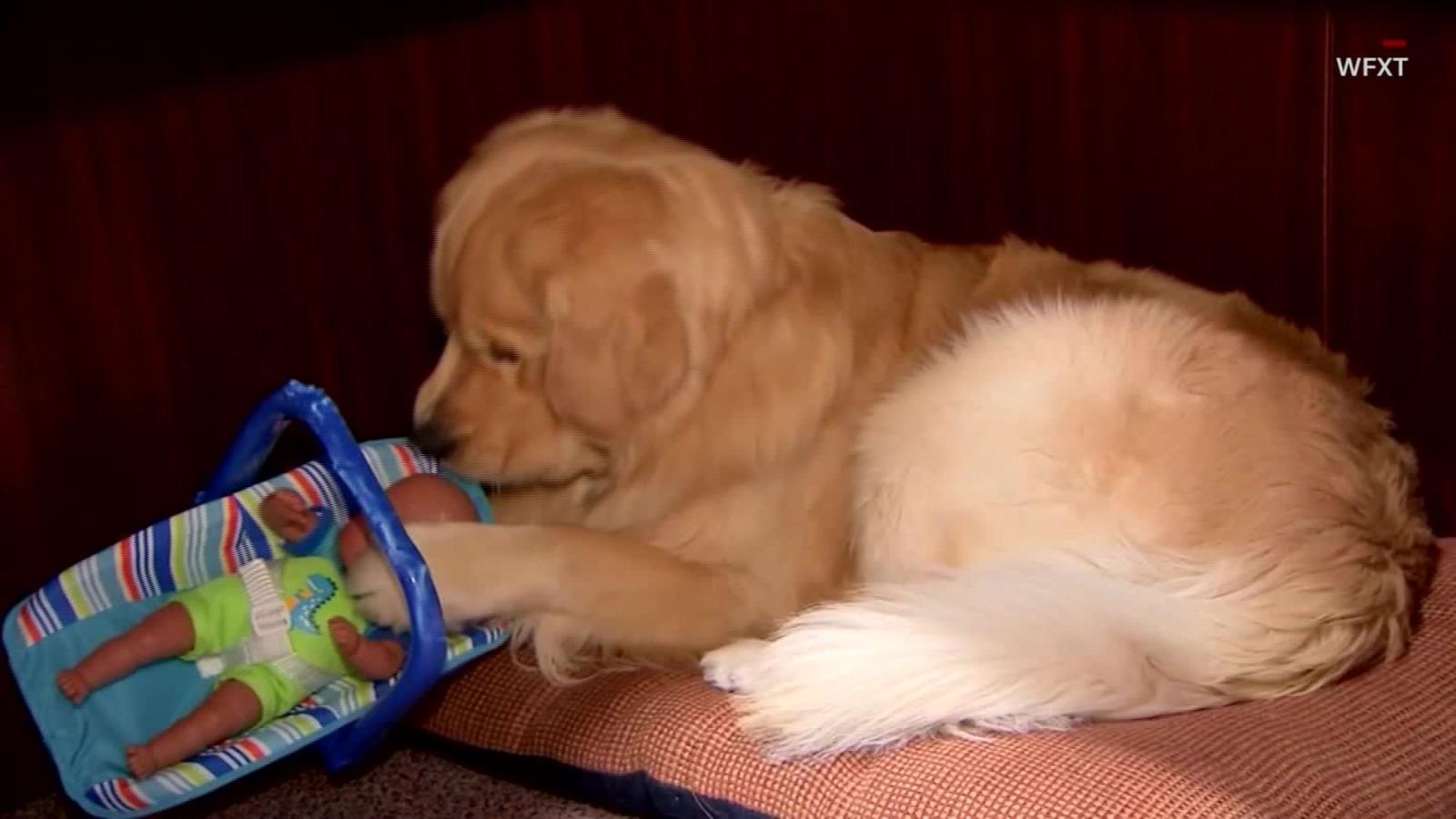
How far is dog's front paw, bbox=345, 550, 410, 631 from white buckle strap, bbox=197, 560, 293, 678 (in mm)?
90

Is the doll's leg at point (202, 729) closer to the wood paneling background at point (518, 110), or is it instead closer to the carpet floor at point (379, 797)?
the carpet floor at point (379, 797)

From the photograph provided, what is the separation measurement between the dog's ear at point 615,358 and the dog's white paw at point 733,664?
287 mm

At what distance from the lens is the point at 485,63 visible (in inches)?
101

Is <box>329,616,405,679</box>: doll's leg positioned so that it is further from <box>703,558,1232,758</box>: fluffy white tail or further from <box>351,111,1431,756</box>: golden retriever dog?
<box>703,558,1232,758</box>: fluffy white tail

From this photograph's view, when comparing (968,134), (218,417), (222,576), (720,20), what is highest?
(720,20)

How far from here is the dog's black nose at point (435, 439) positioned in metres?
2.06

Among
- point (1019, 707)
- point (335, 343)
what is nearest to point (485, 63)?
point (335, 343)

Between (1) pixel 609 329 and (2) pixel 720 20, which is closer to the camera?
(1) pixel 609 329

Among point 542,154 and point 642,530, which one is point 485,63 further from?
point 642,530

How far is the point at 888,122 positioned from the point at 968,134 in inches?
6.3

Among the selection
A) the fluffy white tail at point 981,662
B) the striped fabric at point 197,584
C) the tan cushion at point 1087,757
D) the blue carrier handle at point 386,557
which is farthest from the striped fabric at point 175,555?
the fluffy white tail at point 981,662

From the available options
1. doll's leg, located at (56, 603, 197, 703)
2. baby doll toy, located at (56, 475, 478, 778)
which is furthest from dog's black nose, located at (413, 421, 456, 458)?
doll's leg, located at (56, 603, 197, 703)

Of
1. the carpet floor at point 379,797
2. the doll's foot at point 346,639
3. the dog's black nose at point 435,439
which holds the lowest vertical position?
the carpet floor at point 379,797

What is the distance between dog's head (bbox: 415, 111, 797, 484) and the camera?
195 cm
